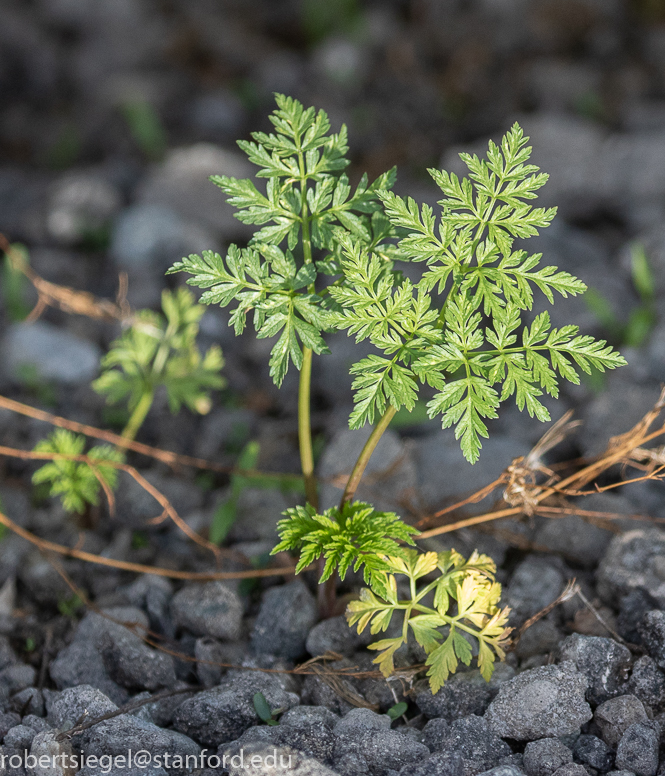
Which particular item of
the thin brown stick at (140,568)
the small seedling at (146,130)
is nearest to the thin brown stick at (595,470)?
the thin brown stick at (140,568)

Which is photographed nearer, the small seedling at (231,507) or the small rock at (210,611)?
the small rock at (210,611)

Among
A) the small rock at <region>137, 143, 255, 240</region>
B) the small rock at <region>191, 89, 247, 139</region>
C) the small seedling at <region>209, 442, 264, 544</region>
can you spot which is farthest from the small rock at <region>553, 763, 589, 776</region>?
the small rock at <region>191, 89, 247, 139</region>

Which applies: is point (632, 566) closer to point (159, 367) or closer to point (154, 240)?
point (159, 367)

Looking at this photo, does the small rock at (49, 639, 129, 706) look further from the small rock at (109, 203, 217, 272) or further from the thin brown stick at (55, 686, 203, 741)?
the small rock at (109, 203, 217, 272)

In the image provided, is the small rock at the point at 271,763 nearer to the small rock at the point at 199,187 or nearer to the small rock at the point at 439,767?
the small rock at the point at 439,767

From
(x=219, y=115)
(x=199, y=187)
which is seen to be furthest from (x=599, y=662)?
(x=219, y=115)

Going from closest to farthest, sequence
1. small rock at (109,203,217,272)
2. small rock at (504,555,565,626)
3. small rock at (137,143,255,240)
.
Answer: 1. small rock at (504,555,565,626)
2. small rock at (109,203,217,272)
3. small rock at (137,143,255,240)
